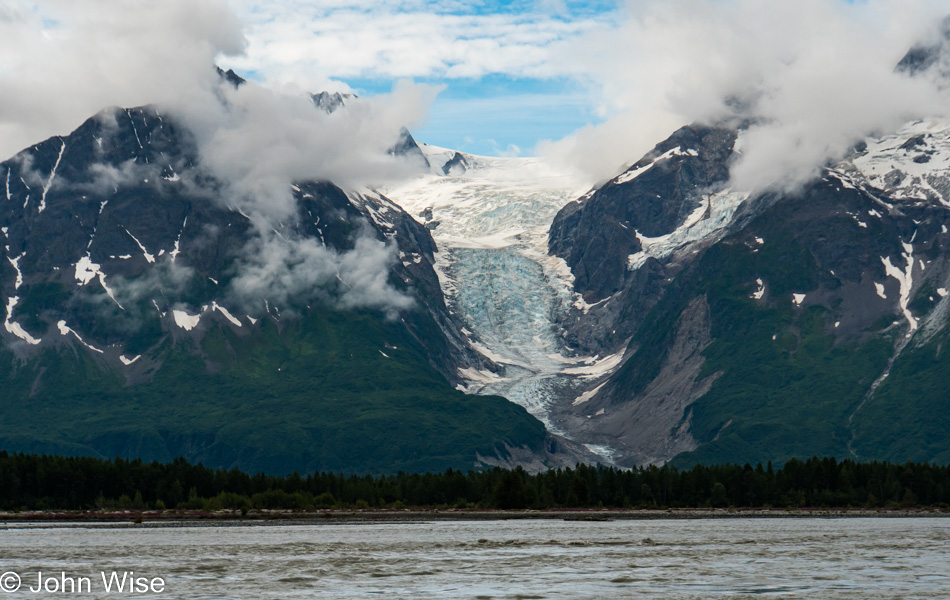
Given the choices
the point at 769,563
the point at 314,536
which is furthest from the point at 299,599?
the point at 314,536

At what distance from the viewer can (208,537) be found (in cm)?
19025

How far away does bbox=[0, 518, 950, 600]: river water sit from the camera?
335 ft

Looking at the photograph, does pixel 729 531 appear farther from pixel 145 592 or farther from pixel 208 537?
pixel 145 592

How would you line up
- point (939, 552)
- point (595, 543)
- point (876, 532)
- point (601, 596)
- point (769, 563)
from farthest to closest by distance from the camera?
point (876, 532) → point (595, 543) → point (939, 552) → point (769, 563) → point (601, 596)

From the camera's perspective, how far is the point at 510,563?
131 meters

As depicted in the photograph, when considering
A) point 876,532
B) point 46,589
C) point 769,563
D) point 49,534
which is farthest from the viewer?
point 49,534

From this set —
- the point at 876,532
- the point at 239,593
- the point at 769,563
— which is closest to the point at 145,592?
the point at 239,593

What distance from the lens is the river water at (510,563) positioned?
102062 mm

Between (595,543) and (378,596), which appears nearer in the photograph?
(378,596)

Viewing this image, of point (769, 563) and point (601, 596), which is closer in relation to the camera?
point (601, 596)

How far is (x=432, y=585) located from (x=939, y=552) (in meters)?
60.6

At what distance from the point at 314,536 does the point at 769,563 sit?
274 ft

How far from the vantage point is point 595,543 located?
163875mm

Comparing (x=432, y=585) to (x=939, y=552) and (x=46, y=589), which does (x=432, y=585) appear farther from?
(x=939, y=552)
